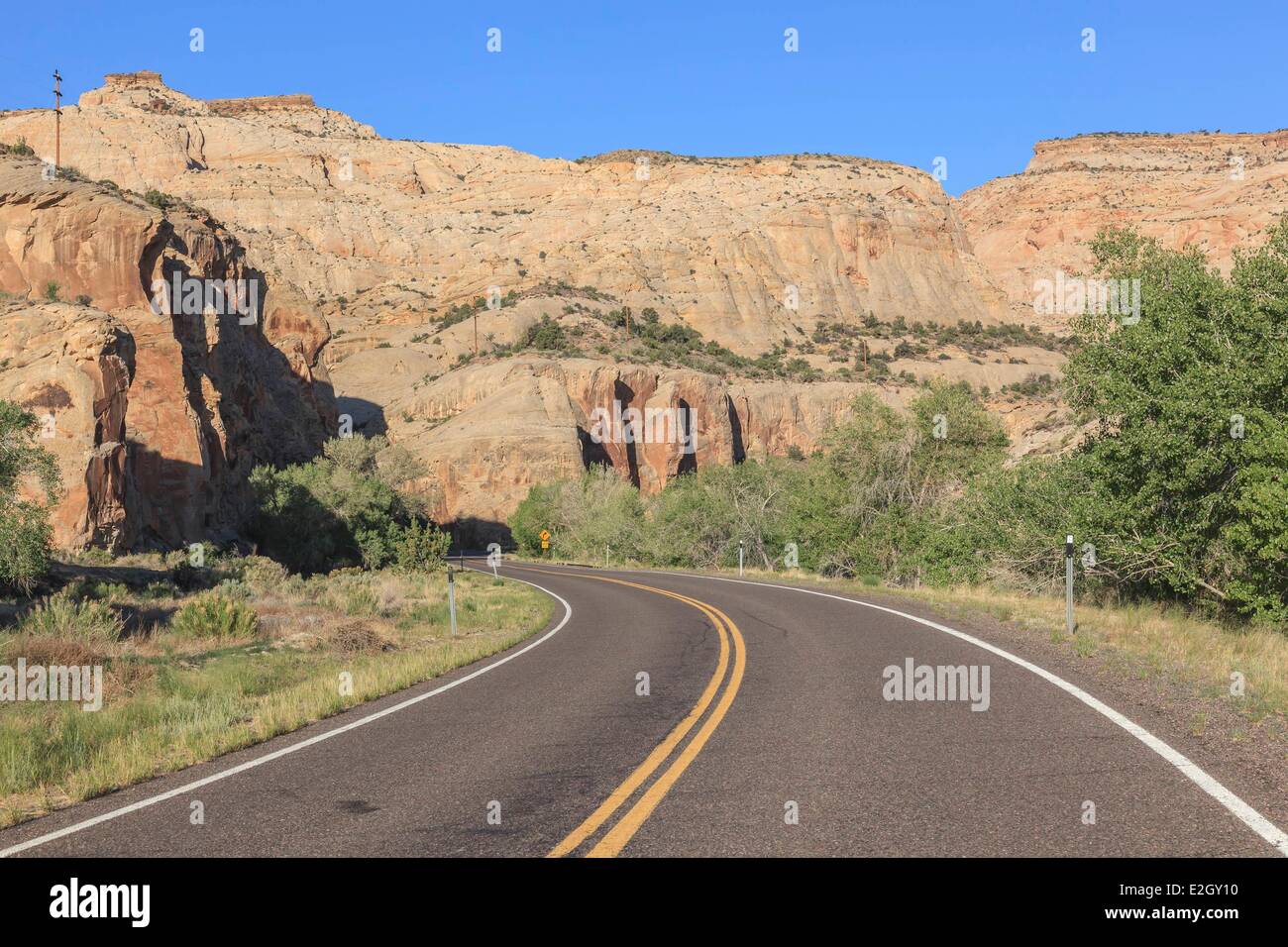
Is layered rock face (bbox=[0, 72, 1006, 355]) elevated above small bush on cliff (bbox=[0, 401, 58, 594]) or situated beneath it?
elevated above

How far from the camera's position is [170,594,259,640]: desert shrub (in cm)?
1741

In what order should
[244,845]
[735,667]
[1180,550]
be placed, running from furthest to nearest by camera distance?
[1180,550], [735,667], [244,845]

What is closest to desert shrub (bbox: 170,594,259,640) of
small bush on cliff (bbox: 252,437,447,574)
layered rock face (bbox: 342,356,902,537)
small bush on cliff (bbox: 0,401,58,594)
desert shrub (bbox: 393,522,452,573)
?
small bush on cliff (bbox: 0,401,58,594)

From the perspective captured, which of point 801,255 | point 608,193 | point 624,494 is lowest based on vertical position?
point 624,494

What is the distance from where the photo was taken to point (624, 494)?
59.9 m

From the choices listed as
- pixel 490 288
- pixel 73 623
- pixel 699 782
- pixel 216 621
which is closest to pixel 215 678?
pixel 73 623

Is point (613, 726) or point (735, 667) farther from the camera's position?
point (735, 667)

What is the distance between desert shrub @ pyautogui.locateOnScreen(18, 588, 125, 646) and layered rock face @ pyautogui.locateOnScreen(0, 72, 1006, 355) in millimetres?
90901

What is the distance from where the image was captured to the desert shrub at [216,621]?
17.4 meters

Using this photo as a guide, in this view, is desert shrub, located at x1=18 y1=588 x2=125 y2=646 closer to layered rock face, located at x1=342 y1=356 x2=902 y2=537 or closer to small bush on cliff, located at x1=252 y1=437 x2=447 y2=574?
small bush on cliff, located at x1=252 y1=437 x2=447 y2=574

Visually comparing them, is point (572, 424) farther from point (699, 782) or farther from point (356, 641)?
point (699, 782)
